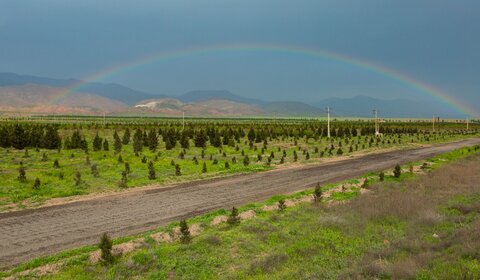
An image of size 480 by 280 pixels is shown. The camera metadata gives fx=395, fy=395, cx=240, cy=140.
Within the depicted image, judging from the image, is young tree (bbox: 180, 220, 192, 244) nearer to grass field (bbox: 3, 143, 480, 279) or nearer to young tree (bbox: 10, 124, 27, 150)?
grass field (bbox: 3, 143, 480, 279)

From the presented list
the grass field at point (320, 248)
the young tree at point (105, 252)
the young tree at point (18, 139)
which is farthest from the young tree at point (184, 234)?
the young tree at point (18, 139)

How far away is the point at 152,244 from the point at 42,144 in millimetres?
36510

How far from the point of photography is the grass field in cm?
918

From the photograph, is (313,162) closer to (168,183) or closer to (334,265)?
(168,183)

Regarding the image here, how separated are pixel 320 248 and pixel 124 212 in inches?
320

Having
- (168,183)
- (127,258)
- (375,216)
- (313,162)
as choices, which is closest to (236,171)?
(168,183)

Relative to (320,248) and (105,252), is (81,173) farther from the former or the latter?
(320,248)

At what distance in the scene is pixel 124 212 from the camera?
15.5 metres

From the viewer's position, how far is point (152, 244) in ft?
37.8

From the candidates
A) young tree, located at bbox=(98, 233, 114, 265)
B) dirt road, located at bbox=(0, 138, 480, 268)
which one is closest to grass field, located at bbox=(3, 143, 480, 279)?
young tree, located at bbox=(98, 233, 114, 265)

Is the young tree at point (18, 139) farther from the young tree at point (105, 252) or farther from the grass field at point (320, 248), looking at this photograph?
the young tree at point (105, 252)

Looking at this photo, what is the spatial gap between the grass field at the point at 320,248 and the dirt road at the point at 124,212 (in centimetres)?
119

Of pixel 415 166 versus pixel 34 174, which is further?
pixel 415 166

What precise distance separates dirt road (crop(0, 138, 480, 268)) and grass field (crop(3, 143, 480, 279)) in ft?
3.91
